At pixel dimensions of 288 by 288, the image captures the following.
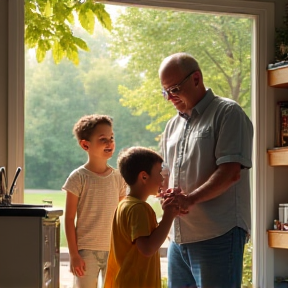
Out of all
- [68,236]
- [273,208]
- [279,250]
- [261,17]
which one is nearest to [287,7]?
[261,17]

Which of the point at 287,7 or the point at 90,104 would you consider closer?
the point at 287,7

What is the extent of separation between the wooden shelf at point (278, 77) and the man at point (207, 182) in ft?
4.44

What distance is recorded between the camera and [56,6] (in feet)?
13.1

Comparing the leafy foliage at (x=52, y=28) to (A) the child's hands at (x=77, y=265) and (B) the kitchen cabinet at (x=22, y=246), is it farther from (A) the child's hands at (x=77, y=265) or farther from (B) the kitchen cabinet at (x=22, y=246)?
(B) the kitchen cabinet at (x=22, y=246)

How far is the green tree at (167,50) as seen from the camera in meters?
5.37

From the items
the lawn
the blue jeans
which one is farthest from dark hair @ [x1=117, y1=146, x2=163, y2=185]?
the lawn

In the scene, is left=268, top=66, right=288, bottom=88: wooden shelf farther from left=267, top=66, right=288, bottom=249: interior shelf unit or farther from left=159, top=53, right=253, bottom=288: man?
left=159, top=53, right=253, bottom=288: man

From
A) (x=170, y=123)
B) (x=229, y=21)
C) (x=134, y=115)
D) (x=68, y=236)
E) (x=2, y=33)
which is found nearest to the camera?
(x=170, y=123)

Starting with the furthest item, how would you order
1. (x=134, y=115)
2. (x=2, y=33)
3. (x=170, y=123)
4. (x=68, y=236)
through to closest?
(x=134, y=115)
(x=2, y=33)
(x=68, y=236)
(x=170, y=123)

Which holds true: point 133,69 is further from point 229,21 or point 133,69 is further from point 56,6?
point 56,6

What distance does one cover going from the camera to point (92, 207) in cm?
352

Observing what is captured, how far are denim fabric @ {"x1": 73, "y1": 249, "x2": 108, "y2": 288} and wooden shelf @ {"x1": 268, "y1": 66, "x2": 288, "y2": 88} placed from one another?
164cm

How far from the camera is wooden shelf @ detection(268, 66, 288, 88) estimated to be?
4262 mm

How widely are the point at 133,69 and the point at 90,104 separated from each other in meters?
0.49
